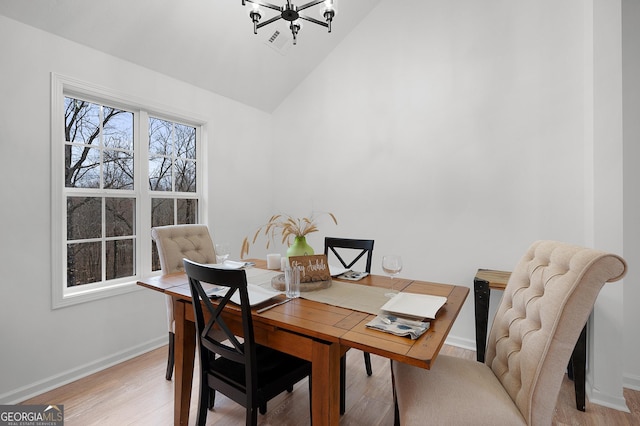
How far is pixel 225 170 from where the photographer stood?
3.48m

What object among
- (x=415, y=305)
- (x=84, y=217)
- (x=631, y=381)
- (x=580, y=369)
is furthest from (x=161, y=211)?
(x=631, y=381)

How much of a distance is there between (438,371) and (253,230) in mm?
2788

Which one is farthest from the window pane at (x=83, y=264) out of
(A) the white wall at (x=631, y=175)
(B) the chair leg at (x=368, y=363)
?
(A) the white wall at (x=631, y=175)

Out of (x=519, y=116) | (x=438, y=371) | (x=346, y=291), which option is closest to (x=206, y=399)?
(x=346, y=291)

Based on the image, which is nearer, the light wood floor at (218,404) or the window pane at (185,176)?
the light wood floor at (218,404)

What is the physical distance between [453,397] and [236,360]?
2.98 feet

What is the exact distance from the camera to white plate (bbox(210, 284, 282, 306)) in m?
1.45

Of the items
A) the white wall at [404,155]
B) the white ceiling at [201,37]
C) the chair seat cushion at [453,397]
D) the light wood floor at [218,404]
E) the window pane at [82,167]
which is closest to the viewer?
the chair seat cushion at [453,397]

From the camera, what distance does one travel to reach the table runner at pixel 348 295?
4.83 feet

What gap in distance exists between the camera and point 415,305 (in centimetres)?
141

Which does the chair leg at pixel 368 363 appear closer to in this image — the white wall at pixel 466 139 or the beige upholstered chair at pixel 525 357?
the beige upholstered chair at pixel 525 357

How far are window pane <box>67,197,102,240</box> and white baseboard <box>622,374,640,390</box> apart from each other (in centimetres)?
414

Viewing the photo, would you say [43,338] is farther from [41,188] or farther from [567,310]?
[567,310]

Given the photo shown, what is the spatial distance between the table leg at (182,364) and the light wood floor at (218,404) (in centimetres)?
21
